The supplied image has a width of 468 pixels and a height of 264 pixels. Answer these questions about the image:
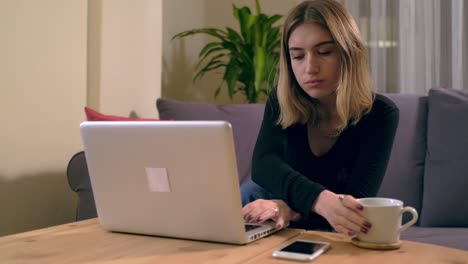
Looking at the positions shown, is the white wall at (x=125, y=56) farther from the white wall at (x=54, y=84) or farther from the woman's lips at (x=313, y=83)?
the woman's lips at (x=313, y=83)

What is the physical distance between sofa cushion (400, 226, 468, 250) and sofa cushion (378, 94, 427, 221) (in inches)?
5.7

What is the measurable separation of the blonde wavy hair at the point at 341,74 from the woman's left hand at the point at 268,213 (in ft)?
1.00

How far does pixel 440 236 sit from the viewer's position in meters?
1.69

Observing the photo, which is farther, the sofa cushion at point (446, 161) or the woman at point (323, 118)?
the sofa cushion at point (446, 161)

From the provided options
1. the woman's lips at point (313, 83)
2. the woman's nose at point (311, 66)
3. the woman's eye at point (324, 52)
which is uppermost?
the woman's eye at point (324, 52)

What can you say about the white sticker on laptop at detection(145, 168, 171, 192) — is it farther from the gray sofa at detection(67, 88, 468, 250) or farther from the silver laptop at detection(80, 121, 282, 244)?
the gray sofa at detection(67, 88, 468, 250)

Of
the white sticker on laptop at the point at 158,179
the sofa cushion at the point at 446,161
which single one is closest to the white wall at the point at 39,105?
the white sticker on laptop at the point at 158,179

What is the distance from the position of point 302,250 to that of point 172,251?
22 cm

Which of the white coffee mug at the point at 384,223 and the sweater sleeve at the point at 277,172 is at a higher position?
the sweater sleeve at the point at 277,172

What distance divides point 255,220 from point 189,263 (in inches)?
12.0

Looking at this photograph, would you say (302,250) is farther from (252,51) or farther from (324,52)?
(252,51)

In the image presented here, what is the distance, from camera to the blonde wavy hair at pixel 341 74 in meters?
1.31

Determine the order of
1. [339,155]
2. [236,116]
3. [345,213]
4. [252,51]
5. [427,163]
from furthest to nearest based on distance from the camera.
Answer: [252,51] → [236,116] → [427,163] → [339,155] → [345,213]

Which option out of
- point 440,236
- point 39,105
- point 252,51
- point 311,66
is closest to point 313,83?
point 311,66
